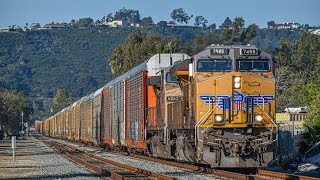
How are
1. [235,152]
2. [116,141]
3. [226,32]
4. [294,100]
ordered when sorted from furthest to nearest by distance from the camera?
[226,32] → [294,100] → [116,141] → [235,152]

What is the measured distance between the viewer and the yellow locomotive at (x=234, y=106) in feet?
65.4

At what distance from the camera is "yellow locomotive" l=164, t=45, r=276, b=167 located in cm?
1994

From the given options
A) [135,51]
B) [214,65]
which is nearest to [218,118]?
[214,65]

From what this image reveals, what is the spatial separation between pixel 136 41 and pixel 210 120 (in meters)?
74.1

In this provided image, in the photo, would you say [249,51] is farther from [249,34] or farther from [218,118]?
[249,34]

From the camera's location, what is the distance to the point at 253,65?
20.4m

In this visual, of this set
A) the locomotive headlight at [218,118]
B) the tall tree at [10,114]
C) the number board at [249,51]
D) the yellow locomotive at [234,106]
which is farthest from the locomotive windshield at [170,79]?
the tall tree at [10,114]

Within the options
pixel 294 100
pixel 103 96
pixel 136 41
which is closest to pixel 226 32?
pixel 136 41

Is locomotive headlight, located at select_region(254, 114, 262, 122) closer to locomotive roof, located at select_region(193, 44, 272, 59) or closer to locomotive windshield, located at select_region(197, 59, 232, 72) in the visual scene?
locomotive windshield, located at select_region(197, 59, 232, 72)

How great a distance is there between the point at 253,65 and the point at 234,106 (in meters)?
1.50

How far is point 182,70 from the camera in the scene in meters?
22.1

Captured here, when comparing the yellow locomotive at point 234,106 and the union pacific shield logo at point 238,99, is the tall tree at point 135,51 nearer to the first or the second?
the yellow locomotive at point 234,106

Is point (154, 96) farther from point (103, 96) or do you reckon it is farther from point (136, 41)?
point (136, 41)

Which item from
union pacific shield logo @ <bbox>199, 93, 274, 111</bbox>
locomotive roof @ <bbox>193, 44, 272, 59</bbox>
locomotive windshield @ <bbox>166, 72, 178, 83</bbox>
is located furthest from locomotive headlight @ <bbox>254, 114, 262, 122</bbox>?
locomotive windshield @ <bbox>166, 72, 178, 83</bbox>
